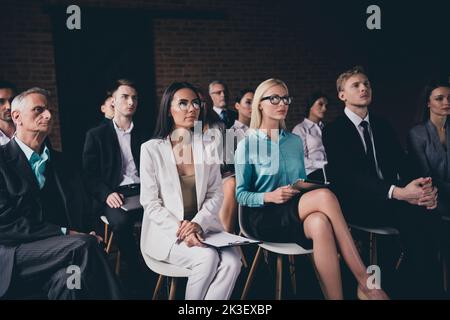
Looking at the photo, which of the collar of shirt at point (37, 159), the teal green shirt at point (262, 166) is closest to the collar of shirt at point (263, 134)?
the teal green shirt at point (262, 166)

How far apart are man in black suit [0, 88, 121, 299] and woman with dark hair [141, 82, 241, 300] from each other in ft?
1.17

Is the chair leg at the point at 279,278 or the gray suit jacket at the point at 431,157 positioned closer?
the chair leg at the point at 279,278

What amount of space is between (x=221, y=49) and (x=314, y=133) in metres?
1.69

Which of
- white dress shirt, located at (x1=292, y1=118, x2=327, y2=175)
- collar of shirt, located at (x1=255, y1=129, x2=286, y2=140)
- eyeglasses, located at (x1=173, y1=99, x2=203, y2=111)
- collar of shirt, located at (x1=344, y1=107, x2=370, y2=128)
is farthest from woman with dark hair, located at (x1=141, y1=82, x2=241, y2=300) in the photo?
white dress shirt, located at (x1=292, y1=118, x2=327, y2=175)

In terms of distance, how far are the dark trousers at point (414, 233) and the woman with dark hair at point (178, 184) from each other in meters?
1.01

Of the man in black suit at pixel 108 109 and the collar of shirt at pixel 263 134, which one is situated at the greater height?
the man in black suit at pixel 108 109

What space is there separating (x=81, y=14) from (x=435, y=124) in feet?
10.5

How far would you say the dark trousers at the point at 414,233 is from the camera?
327 centimetres

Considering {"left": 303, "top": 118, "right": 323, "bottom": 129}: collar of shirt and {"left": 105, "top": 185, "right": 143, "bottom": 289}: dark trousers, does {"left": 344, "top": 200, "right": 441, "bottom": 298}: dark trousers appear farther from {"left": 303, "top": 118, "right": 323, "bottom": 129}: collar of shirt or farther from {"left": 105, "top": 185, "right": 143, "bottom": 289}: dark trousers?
{"left": 105, "top": 185, "right": 143, "bottom": 289}: dark trousers

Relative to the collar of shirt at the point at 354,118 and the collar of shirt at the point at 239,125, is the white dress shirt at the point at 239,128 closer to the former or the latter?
the collar of shirt at the point at 239,125

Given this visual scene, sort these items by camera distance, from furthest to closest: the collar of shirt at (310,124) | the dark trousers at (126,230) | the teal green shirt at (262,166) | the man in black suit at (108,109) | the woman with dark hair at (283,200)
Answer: the collar of shirt at (310,124) → the man in black suit at (108,109) → the dark trousers at (126,230) → the teal green shirt at (262,166) → the woman with dark hair at (283,200)

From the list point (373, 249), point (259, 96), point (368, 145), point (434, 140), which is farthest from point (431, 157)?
point (259, 96)
